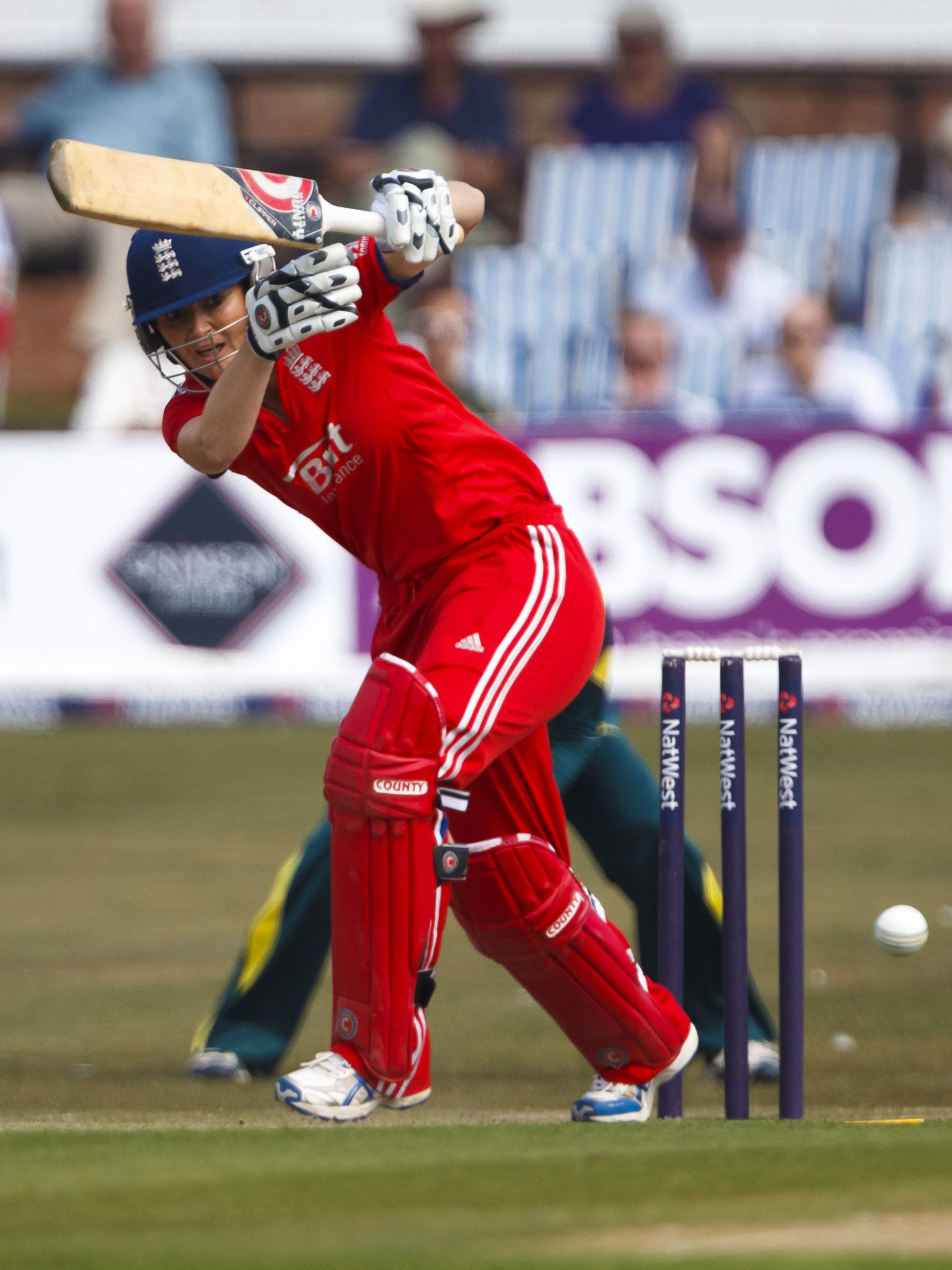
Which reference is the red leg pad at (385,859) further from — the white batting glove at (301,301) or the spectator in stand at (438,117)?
the spectator in stand at (438,117)

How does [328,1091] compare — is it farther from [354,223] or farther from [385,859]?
[354,223]

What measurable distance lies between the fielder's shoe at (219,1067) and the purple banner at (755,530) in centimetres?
569

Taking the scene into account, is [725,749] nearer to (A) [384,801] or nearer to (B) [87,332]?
(A) [384,801]

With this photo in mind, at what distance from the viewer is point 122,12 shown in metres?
13.1

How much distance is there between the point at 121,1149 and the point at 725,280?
9792 millimetres

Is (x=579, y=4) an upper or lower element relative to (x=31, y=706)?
upper

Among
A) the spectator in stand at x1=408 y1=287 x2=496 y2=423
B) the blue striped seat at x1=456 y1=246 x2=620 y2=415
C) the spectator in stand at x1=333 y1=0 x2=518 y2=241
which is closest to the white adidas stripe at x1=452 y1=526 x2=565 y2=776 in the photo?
the spectator in stand at x1=408 y1=287 x2=496 y2=423

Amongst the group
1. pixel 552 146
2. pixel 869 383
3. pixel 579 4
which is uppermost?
pixel 579 4

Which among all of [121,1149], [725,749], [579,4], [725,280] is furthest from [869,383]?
[121,1149]

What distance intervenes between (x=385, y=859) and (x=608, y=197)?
11.2 m

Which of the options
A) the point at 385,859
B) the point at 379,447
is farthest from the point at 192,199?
the point at 385,859

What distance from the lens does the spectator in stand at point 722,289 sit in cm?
1237

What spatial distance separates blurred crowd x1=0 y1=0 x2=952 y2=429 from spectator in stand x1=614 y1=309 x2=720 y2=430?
1 centimetres

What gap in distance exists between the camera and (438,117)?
549 inches
